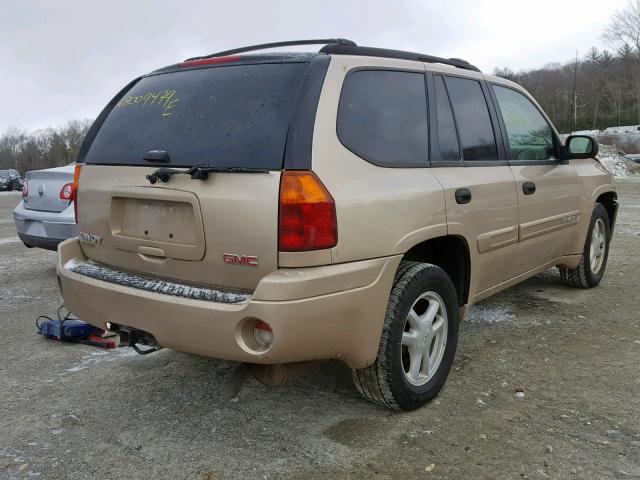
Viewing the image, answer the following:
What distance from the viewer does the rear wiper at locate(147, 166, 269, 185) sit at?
2.46 metres

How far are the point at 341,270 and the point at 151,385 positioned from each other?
163 centimetres

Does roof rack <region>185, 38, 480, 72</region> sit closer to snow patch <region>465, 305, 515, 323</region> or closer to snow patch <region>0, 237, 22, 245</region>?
snow patch <region>465, 305, 515, 323</region>

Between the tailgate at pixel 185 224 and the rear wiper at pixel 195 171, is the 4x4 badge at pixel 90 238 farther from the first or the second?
the rear wiper at pixel 195 171

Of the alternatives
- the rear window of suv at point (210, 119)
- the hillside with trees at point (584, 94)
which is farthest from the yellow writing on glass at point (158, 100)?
the hillside with trees at point (584, 94)

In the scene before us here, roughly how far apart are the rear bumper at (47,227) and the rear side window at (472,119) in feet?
14.5

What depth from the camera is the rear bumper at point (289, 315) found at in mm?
2332

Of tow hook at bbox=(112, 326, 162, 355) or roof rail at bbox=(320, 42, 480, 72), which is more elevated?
roof rail at bbox=(320, 42, 480, 72)

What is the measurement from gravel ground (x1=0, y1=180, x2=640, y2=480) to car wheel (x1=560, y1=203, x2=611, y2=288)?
0.98 m

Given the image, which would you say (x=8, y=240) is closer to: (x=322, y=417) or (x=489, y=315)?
(x=489, y=315)

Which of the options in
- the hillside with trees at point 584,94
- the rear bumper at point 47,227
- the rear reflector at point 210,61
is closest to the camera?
the rear reflector at point 210,61

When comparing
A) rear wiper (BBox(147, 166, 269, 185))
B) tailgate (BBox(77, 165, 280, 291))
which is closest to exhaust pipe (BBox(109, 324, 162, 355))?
tailgate (BBox(77, 165, 280, 291))

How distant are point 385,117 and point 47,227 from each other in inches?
189

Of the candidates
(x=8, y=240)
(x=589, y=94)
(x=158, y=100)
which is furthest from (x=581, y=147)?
(x=589, y=94)

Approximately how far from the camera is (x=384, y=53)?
9.99ft
